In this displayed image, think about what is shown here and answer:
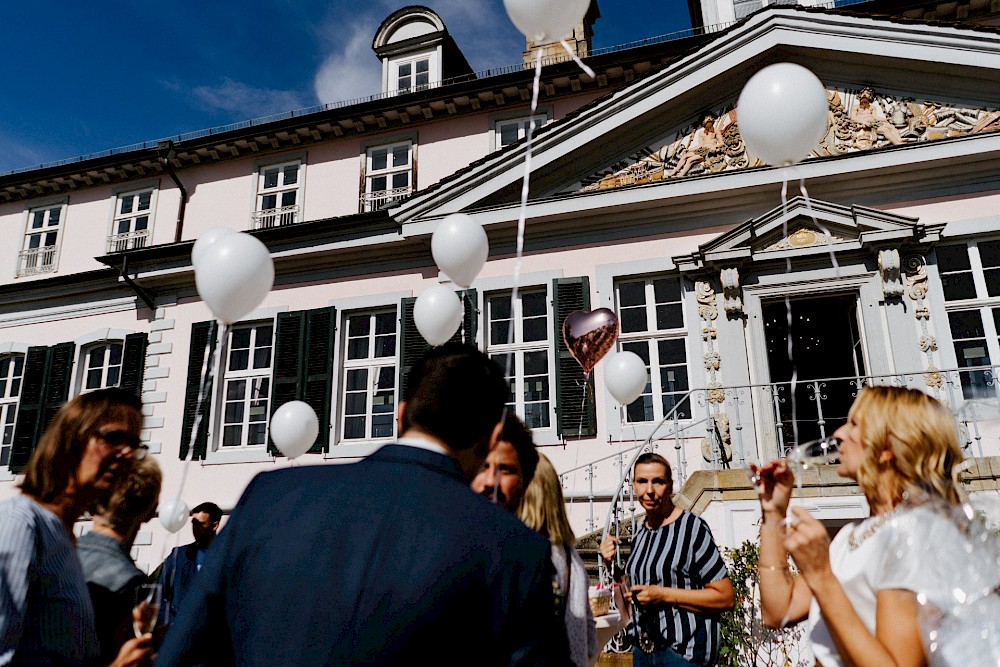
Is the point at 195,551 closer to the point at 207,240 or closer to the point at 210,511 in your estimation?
the point at 210,511

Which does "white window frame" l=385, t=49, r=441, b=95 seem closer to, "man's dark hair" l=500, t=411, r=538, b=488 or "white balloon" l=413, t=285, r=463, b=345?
"white balloon" l=413, t=285, r=463, b=345

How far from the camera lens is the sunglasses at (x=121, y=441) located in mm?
2336

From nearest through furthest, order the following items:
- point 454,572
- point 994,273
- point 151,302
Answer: point 454,572
point 994,273
point 151,302

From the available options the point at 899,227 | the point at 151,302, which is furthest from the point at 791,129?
the point at 151,302

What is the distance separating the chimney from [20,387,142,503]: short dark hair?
39.3 feet

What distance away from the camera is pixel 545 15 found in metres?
4.02

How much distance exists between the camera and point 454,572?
1.37 m

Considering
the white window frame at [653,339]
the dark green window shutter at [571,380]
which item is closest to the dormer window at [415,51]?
the dark green window shutter at [571,380]

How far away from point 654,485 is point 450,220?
291 cm

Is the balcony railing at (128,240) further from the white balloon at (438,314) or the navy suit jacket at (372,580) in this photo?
the navy suit jacket at (372,580)

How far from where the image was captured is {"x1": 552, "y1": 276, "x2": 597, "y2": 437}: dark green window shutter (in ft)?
32.1

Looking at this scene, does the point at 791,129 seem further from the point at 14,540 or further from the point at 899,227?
the point at 899,227

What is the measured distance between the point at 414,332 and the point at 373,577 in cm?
983

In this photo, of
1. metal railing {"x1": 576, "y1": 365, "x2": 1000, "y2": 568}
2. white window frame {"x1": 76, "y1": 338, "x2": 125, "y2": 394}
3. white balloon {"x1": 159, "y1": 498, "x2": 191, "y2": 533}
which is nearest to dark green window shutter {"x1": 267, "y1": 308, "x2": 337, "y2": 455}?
white balloon {"x1": 159, "y1": 498, "x2": 191, "y2": 533}
